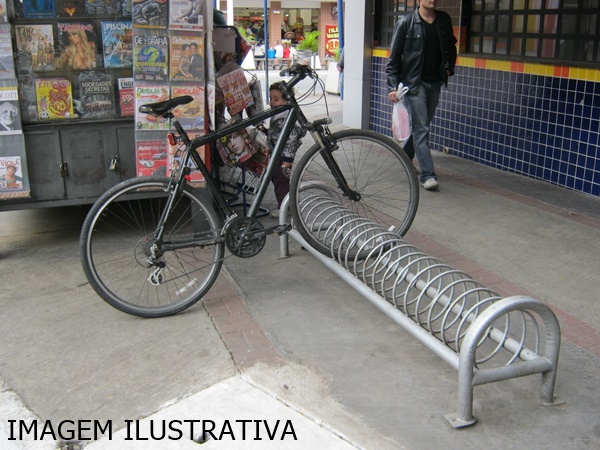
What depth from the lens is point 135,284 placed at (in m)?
4.77

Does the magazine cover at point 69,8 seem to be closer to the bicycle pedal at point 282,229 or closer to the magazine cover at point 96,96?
the magazine cover at point 96,96

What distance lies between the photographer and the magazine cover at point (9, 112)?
4.95 metres

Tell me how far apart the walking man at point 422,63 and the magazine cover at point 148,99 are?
2.35 metres

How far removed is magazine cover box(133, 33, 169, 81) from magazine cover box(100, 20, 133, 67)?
0.62ft

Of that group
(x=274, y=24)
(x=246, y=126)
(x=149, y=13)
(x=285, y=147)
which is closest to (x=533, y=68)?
(x=285, y=147)

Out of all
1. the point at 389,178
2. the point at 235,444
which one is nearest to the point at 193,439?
the point at 235,444

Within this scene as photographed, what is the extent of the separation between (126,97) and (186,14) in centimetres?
78

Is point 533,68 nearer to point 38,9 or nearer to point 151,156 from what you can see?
point 151,156

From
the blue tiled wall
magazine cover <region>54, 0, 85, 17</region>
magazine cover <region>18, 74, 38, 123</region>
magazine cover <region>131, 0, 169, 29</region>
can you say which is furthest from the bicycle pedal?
the blue tiled wall

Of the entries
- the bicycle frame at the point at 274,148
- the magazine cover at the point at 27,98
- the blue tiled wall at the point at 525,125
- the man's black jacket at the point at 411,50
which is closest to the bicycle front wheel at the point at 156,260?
the bicycle frame at the point at 274,148

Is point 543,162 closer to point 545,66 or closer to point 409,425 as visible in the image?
point 545,66

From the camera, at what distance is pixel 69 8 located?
5.05 metres

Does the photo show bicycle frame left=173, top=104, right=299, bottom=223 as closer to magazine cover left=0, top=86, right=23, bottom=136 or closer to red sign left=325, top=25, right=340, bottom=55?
magazine cover left=0, top=86, right=23, bottom=136

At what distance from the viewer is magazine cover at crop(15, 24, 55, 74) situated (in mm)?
4980
